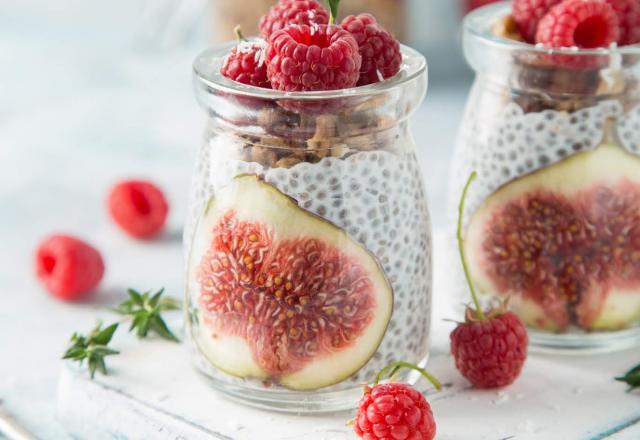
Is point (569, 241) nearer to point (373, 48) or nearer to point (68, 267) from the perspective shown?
point (373, 48)

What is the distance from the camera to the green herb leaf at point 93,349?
56.4 inches

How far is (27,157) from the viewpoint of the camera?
2619 millimetres

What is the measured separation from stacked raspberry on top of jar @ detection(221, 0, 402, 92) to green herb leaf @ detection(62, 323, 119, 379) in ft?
1.39

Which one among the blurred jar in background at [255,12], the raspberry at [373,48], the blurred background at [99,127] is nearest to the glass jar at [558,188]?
the raspberry at [373,48]

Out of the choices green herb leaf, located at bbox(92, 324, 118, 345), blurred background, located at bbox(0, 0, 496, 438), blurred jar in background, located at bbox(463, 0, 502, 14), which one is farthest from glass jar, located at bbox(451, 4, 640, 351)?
blurred jar in background, located at bbox(463, 0, 502, 14)

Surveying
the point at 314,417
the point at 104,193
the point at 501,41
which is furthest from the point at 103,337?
the point at 104,193

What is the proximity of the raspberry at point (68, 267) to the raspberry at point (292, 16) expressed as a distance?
2.40ft

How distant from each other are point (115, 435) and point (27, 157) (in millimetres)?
1400

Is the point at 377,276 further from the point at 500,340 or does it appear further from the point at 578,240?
the point at 578,240

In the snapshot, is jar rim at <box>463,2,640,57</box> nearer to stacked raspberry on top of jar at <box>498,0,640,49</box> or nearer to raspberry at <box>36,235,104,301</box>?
stacked raspberry on top of jar at <box>498,0,640,49</box>

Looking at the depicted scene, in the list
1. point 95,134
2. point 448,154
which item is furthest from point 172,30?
point 448,154

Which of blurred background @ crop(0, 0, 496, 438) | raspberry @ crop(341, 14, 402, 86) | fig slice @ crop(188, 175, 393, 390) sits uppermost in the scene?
raspberry @ crop(341, 14, 402, 86)

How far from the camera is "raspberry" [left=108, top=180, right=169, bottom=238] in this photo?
2152mm

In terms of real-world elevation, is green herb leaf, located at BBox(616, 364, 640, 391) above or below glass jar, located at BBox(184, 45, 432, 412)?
below
